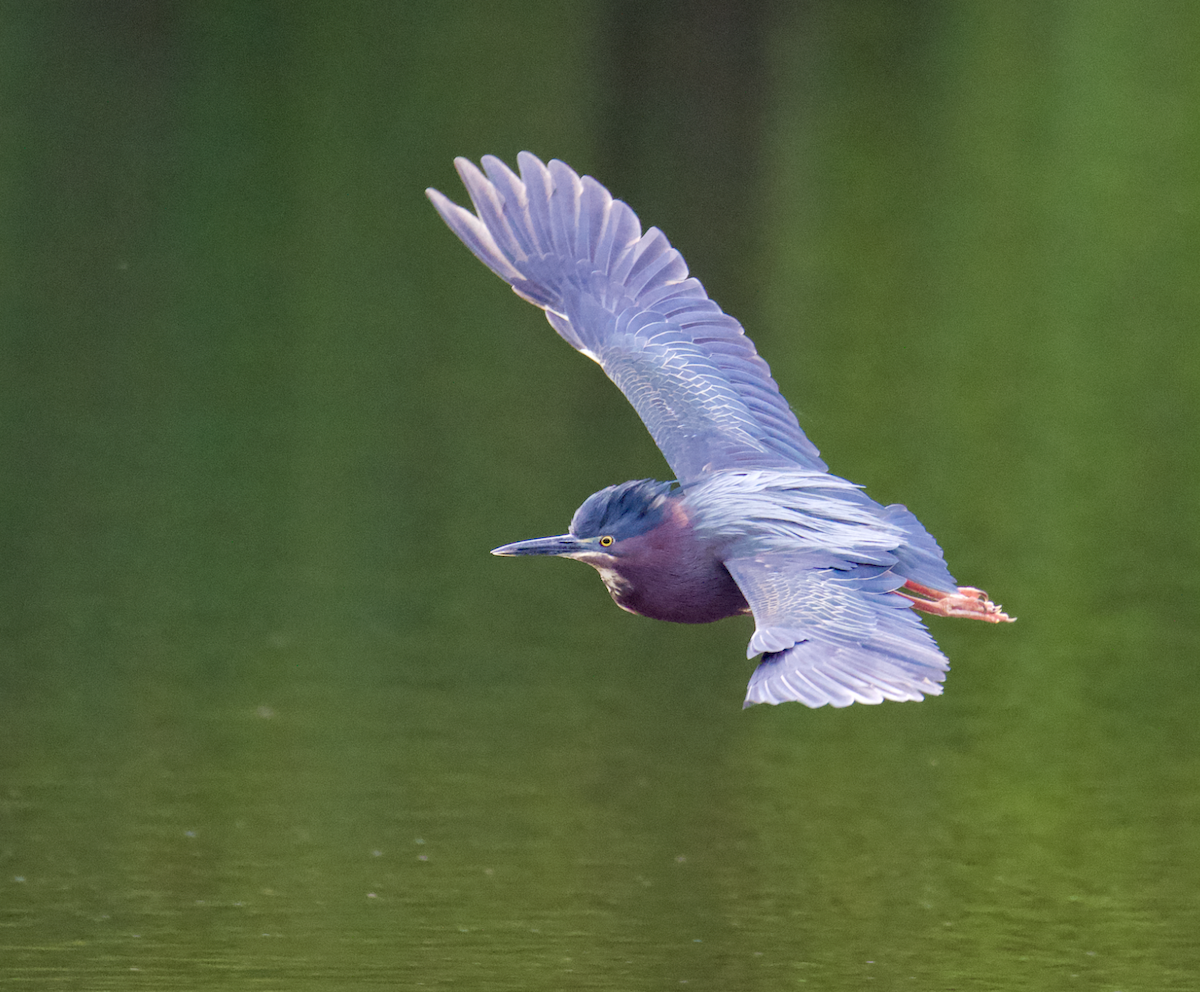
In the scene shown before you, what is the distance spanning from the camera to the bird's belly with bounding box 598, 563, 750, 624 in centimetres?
657

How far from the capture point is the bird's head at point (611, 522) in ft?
21.7

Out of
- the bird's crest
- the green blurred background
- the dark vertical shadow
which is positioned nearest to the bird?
the bird's crest

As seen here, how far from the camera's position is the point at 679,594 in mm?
6598

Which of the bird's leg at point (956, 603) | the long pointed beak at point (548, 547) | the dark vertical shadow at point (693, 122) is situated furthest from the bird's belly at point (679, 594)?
the dark vertical shadow at point (693, 122)

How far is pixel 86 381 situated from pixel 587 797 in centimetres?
909

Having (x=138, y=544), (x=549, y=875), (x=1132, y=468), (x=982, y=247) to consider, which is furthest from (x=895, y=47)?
(x=549, y=875)

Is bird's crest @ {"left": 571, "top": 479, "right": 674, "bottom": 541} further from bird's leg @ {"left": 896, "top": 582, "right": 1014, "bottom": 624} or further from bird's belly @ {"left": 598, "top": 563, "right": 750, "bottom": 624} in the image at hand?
bird's leg @ {"left": 896, "top": 582, "right": 1014, "bottom": 624}

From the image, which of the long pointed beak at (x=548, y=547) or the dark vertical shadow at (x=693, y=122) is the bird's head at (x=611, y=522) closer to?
the long pointed beak at (x=548, y=547)

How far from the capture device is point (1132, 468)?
1587 centimetres

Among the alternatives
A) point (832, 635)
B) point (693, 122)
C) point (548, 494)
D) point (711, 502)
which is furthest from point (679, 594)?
point (693, 122)

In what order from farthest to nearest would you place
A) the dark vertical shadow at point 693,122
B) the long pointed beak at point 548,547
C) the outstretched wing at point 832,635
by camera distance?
the dark vertical shadow at point 693,122 < the long pointed beak at point 548,547 < the outstretched wing at point 832,635

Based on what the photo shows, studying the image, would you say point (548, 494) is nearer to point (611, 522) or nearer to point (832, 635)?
point (611, 522)

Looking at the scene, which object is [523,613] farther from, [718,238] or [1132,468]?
[718,238]

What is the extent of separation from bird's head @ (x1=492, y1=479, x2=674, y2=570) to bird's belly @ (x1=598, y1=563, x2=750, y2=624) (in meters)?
0.08
